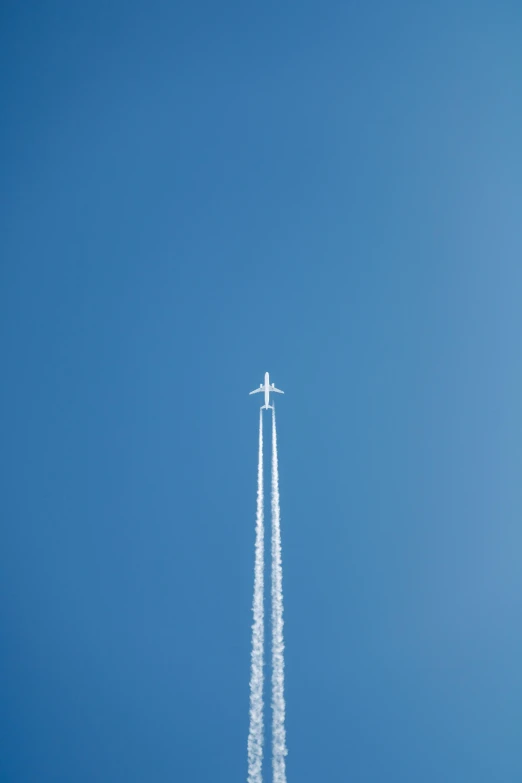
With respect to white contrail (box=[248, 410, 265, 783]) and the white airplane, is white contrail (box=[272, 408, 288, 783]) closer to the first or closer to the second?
white contrail (box=[248, 410, 265, 783])

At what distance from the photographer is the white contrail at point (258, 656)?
3247cm

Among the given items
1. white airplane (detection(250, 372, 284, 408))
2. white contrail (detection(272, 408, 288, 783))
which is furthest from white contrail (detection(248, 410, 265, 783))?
white airplane (detection(250, 372, 284, 408))

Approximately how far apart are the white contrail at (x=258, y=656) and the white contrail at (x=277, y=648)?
0.64 m

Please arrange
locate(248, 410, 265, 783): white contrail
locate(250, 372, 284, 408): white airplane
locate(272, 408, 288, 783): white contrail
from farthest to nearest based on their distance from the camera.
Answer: locate(250, 372, 284, 408): white airplane, locate(248, 410, 265, 783): white contrail, locate(272, 408, 288, 783): white contrail

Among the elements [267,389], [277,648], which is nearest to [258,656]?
[277,648]

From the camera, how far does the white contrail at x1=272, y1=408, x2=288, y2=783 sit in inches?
1273

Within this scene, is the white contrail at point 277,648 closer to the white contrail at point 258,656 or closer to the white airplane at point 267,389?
the white contrail at point 258,656

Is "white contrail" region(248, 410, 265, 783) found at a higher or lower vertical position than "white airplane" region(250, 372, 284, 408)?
lower

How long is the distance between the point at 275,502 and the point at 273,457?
2539 millimetres

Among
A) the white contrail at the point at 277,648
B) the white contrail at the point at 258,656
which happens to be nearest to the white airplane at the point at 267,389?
the white contrail at the point at 258,656

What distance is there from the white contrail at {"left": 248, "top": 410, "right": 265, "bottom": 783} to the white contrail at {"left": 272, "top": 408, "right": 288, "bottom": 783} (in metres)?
0.64

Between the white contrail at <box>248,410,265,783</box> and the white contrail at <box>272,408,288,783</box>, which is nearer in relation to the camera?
the white contrail at <box>272,408,288,783</box>

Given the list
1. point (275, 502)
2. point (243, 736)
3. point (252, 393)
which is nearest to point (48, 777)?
point (243, 736)

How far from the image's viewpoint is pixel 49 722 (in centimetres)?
3541
